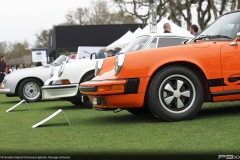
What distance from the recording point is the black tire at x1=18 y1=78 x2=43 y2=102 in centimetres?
1398

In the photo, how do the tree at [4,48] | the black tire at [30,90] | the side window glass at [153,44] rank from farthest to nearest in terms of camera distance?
the tree at [4,48] < the black tire at [30,90] < the side window glass at [153,44]

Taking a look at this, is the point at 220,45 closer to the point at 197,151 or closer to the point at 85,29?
the point at 197,151

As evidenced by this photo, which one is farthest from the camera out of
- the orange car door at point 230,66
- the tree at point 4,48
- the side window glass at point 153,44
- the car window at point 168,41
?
the tree at point 4,48

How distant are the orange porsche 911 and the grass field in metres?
0.24

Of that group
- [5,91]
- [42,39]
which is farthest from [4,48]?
[5,91]

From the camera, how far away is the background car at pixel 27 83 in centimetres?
1398

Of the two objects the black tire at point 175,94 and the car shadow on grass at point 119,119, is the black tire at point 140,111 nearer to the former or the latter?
the car shadow on grass at point 119,119

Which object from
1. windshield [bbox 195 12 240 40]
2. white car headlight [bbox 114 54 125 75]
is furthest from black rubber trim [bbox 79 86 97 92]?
windshield [bbox 195 12 240 40]

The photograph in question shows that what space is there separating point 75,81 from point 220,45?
12.8ft

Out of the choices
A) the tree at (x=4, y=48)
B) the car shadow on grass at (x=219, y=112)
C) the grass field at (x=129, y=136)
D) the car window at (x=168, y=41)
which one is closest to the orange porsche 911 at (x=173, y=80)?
the grass field at (x=129, y=136)

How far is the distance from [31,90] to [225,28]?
795cm

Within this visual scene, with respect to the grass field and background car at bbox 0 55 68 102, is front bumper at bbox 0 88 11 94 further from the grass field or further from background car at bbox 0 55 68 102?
the grass field

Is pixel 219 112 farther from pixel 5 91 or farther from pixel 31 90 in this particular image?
pixel 5 91

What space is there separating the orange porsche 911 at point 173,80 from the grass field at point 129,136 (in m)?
0.24
